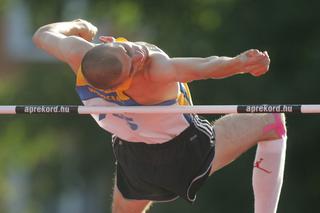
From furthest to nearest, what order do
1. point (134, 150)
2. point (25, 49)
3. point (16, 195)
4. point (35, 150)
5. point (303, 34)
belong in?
point (25, 49) < point (16, 195) < point (35, 150) < point (303, 34) < point (134, 150)

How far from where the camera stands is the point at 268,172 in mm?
8180

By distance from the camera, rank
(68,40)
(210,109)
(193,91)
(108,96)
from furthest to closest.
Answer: (193,91), (68,40), (108,96), (210,109)

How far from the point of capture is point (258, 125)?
8125mm

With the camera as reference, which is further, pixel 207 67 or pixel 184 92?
pixel 184 92

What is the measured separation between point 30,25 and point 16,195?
221 cm

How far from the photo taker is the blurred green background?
14.8m

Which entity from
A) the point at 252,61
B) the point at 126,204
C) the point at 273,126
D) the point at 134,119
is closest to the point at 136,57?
the point at 134,119

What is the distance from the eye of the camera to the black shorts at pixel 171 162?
8078 mm

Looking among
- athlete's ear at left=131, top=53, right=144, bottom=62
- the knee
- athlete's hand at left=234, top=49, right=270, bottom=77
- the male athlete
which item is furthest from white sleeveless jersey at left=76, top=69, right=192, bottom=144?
athlete's hand at left=234, top=49, right=270, bottom=77

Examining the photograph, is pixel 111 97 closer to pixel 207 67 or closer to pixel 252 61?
pixel 207 67

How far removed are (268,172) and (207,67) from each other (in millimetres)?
1000

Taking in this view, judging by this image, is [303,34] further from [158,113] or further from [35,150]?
[158,113]

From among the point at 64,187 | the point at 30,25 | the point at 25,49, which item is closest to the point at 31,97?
the point at 64,187

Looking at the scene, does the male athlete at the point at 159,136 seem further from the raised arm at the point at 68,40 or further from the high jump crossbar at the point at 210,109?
the high jump crossbar at the point at 210,109
